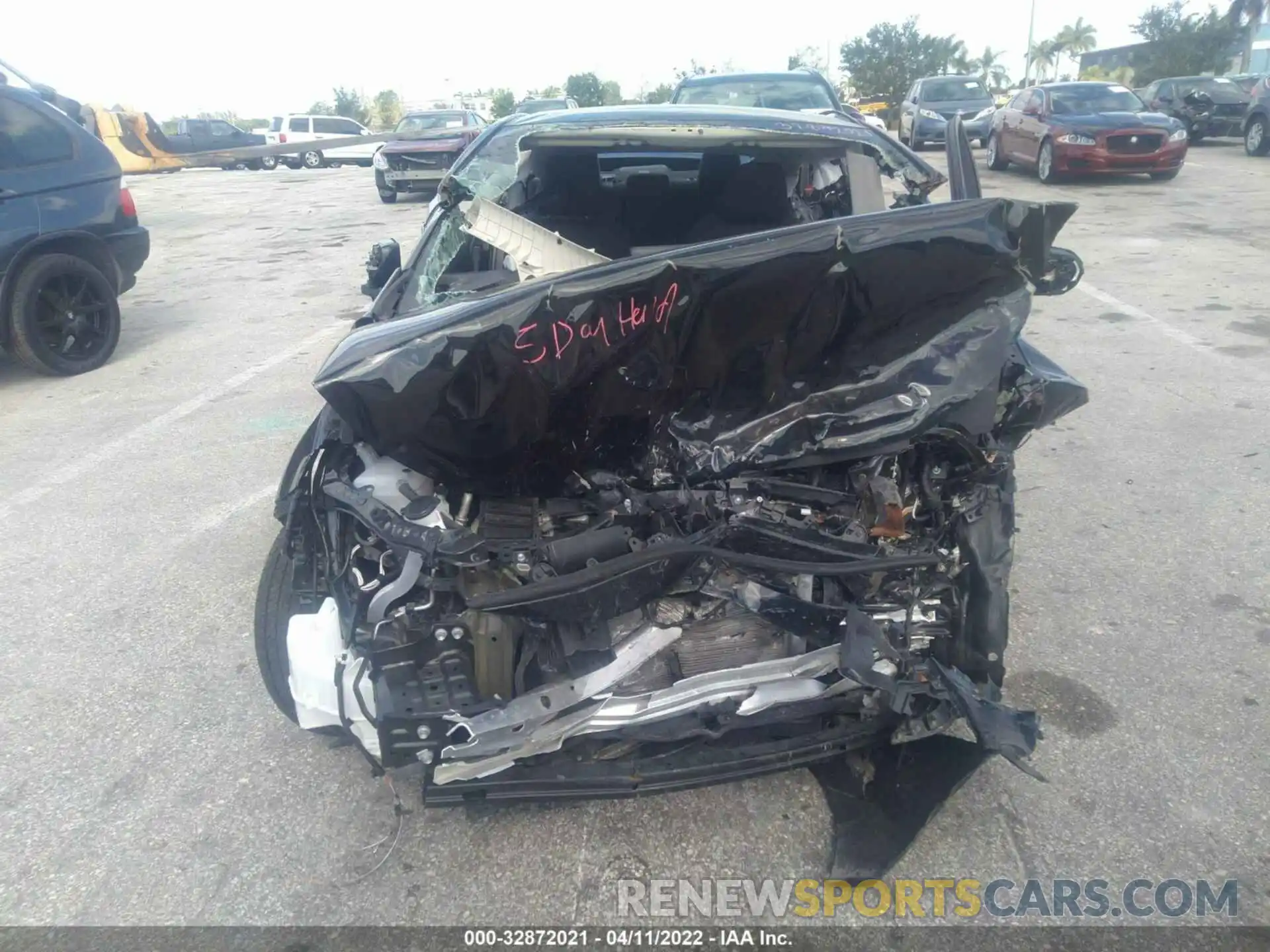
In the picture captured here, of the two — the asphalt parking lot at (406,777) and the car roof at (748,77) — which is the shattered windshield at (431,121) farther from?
the asphalt parking lot at (406,777)

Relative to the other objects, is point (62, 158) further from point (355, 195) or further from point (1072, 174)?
point (1072, 174)

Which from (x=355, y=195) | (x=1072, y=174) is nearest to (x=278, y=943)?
(x=1072, y=174)

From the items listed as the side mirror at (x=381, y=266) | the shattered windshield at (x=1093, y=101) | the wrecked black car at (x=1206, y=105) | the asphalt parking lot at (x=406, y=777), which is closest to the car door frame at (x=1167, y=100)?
the wrecked black car at (x=1206, y=105)

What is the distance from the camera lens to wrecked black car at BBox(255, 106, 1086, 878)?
202 cm

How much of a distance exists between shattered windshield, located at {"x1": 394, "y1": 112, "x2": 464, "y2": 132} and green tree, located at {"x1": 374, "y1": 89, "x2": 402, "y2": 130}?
35672 mm

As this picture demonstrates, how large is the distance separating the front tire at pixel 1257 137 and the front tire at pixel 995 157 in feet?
16.1

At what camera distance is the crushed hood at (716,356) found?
197 centimetres

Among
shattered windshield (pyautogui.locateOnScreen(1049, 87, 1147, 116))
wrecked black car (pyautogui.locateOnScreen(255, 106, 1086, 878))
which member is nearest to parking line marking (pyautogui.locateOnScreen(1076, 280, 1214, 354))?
wrecked black car (pyautogui.locateOnScreen(255, 106, 1086, 878))

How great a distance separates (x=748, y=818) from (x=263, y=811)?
1291 mm

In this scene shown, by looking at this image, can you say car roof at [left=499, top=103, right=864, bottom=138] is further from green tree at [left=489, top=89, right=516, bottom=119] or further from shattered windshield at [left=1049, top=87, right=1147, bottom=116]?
green tree at [left=489, top=89, right=516, bottom=119]

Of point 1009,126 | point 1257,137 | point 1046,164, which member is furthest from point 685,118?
point 1257,137

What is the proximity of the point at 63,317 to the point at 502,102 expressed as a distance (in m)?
44.6

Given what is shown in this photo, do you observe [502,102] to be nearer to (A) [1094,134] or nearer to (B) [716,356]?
(A) [1094,134]

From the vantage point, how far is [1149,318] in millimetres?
7016
